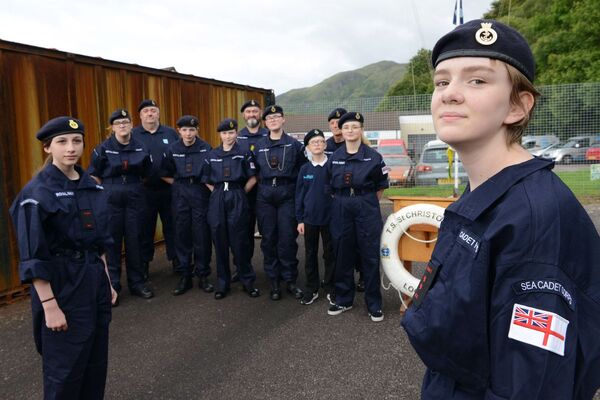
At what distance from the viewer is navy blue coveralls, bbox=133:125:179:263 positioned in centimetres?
571

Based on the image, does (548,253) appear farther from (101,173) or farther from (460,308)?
(101,173)

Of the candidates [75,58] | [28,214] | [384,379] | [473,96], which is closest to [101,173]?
[75,58]

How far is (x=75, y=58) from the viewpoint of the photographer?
5594 mm

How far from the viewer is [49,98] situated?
208 inches

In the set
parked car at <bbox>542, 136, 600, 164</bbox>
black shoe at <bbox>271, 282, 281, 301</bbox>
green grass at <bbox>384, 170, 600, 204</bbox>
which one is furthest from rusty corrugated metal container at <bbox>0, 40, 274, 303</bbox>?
parked car at <bbox>542, 136, 600, 164</bbox>

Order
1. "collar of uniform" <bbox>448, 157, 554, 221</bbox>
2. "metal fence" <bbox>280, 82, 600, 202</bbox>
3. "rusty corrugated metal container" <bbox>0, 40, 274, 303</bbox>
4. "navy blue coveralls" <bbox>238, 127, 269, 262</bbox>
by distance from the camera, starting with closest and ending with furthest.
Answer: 1. "collar of uniform" <bbox>448, 157, 554, 221</bbox>
2. "rusty corrugated metal container" <bbox>0, 40, 274, 303</bbox>
3. "navy blue coveralls" <bbox>238, 127, 269, 262</bbox>
4. "metal fence" <bbox>280, 82, 600, 202</bbox>

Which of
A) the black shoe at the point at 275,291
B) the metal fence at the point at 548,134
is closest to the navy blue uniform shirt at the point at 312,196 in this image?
the black shoe at the point at 275,291

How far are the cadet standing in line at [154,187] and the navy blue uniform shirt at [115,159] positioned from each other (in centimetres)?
41

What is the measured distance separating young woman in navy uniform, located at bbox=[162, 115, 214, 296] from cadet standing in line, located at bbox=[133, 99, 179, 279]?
0.38m

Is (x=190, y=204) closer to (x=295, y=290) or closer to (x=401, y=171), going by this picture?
(x=295, y=290)

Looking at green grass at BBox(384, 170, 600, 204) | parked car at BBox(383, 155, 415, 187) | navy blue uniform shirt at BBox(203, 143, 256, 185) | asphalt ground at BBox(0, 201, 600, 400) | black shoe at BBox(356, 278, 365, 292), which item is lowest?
asphalt ground at BBox(0, 201, 600, 400)

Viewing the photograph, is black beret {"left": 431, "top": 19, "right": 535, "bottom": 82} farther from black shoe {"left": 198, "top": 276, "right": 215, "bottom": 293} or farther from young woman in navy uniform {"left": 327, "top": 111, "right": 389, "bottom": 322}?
black shoe {"left": 198, "top": 276, "right": 215, "bottom": 293}

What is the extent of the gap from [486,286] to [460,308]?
0.26 feet

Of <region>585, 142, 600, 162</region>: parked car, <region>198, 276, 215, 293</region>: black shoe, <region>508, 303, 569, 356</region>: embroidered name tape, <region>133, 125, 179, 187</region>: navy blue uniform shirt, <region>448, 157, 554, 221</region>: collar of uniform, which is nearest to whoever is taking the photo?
<region>508, 303, 569, 356</region>: embroidered name tape
